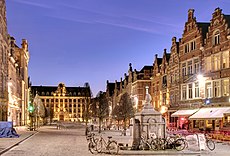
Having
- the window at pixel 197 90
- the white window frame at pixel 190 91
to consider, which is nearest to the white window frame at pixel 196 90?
the window at pixel 197 90

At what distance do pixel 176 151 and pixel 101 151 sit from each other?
4.70 metres

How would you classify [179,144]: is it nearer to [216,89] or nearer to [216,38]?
[216,89]

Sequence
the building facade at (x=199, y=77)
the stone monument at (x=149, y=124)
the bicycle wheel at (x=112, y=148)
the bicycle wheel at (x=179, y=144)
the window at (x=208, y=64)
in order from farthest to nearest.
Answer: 1. the window at (x=208, y=64)
2. the building facade at (x=199, y=77)
3. the stone monument at (x=149, y=124)
4. the bicycle wheel at (x=179, y=144)
5. the bicycle wheel at (x=112, y=148)

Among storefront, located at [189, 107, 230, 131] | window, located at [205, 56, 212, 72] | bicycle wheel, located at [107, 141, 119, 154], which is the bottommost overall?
bicycle wheel, located at [107, 141, 119, 154]

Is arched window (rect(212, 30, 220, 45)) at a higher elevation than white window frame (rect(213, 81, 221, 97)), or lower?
higher

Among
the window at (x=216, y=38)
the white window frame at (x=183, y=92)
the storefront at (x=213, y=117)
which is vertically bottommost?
the storefront at (x=213, y=117)

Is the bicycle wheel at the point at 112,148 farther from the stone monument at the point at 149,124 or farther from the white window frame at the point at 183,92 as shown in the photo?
the white window frame at the point at 183,92

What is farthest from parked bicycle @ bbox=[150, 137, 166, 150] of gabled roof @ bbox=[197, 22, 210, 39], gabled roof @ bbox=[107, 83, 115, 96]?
gabled roof @ bbox=[107, 83, 115, 96]

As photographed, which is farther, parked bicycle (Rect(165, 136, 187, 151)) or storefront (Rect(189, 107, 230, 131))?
storefront (Rect(189, 107, 230, 131))

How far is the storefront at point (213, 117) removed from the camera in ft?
142

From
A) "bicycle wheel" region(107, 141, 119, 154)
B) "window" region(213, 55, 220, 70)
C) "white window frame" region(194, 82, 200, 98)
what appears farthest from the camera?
"white window frame" region(194, 82, 200, 98)

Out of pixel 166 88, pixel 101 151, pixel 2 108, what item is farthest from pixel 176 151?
pixel 166 88

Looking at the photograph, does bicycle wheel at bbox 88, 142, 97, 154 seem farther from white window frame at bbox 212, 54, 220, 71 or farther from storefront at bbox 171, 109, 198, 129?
storefront at bbox 171, 109, 198, 129

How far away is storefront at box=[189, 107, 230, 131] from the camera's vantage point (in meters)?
43.2
